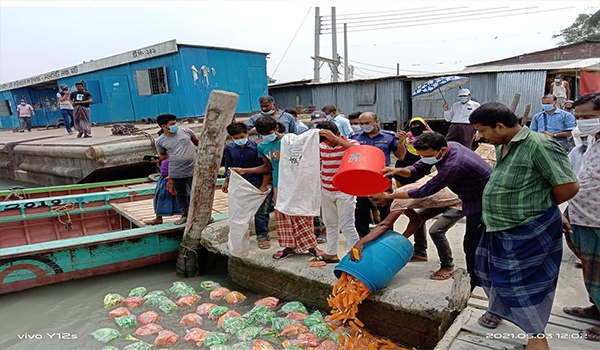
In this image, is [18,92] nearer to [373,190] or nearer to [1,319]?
[1,319]

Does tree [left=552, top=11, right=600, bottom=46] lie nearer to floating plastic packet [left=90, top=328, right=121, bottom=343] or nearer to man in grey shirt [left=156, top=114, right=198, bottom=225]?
man in grey shirt [left=156, top=114, right=198, bottom=225]

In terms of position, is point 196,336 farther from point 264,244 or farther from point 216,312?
point 264,244

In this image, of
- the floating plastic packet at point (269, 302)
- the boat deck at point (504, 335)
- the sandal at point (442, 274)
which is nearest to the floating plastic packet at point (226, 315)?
the floating plastic packet at point (269, 302)

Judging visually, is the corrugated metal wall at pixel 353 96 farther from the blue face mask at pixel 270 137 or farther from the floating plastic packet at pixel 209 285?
the floating plastic packet at pixel 209 285

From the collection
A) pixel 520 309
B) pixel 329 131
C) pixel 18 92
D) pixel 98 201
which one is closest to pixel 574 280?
pixel 520 309

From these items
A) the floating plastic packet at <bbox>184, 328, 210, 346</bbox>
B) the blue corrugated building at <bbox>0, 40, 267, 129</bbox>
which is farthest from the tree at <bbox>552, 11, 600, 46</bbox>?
the floating plastic packet at <bbox>184, 328, 210, 346</bbox>

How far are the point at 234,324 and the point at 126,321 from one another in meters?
1.16

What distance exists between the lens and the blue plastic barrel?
10.3ft

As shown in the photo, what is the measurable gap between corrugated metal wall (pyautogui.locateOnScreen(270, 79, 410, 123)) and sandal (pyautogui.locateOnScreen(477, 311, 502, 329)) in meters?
14.0

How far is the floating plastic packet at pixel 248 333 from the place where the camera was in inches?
140

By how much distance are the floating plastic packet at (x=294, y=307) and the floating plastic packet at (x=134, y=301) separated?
5.64 ft

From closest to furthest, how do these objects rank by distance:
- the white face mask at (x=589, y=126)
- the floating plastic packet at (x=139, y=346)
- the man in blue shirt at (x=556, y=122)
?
the white face mask at (x=589, y=126), the floating plastic packet at (x=139, y=346), the man in blue shirt at (x=556, y=122)

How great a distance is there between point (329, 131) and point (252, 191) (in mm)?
1195

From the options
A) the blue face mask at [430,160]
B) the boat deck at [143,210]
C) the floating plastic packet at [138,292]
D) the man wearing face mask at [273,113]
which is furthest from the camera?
the boat deck at [143,210]
